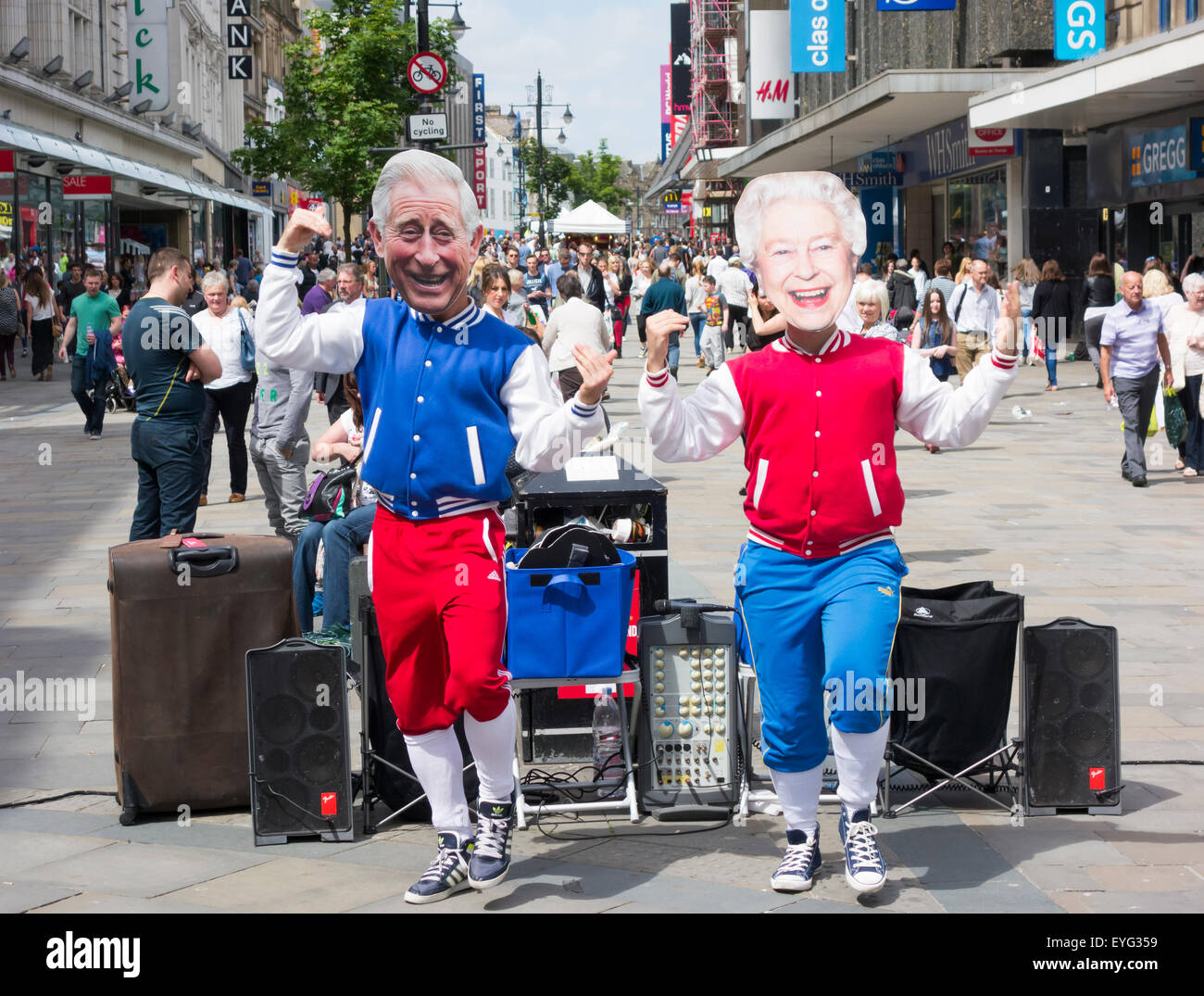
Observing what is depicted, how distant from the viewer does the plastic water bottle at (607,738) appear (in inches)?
225

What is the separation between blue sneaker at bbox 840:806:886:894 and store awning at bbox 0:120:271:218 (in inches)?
884

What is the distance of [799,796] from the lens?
4.73 meters

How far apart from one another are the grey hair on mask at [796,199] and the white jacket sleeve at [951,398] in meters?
0.43

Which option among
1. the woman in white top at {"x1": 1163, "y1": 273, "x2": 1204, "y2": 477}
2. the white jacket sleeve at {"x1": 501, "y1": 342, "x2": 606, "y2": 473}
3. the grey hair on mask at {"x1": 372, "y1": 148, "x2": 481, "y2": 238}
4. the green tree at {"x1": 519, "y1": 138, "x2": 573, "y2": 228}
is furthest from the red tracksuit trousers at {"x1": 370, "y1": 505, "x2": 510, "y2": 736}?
the green tree at {"x1": 519, "y1": 138, "x2": 573, "y2": 228}

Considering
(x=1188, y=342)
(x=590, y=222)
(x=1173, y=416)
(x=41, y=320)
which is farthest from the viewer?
(x=590, y=222)

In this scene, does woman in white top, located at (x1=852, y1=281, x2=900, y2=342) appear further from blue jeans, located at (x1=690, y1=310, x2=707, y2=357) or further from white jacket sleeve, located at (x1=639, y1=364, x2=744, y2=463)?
blue jeans, located at (x1=690, y1=310, x2=707, y2=357)

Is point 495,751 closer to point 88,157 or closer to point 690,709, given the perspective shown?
point 690,709

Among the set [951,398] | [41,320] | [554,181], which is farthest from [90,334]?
[554,181]

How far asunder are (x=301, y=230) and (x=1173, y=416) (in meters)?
10.5

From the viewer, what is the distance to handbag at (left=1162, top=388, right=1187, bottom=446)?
Answer: 13305 mm

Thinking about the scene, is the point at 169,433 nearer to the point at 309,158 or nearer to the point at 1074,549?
the point at 1074,549

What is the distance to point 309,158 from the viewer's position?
36938 mm

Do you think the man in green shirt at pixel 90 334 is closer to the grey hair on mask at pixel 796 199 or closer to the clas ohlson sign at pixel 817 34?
the grey hair on mask at pixel 796 199

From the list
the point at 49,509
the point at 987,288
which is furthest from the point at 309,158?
the point at 49,509
